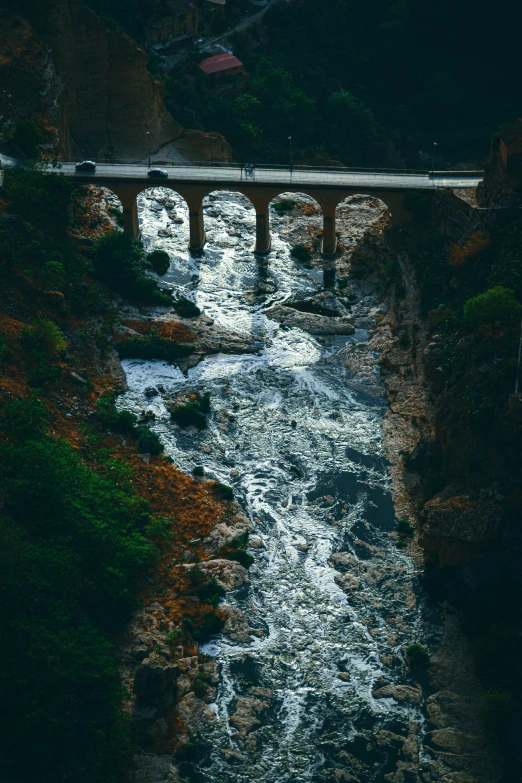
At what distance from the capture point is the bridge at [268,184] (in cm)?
13825

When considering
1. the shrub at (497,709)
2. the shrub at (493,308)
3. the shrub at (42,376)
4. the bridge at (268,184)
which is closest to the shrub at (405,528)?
the shrub at (493,308)

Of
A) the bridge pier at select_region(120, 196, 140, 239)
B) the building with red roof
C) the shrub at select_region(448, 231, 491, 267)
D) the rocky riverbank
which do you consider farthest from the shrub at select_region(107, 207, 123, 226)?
the shrub at select_region(448, 231, 491, 267)

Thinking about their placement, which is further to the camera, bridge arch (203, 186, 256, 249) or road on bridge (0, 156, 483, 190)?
bridge arch (203, 186, 256, 249)

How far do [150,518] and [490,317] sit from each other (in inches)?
1292

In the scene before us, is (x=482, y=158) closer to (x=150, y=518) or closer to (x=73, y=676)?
(x=150, y=518)

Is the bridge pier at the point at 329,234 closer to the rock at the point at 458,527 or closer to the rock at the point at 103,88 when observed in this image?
the rock at the point at 103,88

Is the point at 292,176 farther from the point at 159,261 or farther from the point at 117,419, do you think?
the point at 117,419

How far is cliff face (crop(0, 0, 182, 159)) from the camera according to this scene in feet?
476

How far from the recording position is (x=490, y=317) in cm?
10875

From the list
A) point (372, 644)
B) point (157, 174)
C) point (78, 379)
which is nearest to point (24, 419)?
point (78, 379)

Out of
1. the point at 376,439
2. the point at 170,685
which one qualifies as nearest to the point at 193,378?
the point at 376,439

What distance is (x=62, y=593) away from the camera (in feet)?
314

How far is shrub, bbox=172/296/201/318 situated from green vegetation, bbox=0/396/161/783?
83.2ft

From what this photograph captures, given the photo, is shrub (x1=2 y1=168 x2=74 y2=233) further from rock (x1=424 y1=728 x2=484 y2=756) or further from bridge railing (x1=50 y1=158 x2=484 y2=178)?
rock (x1=424 y1=728 x2=484 y2=756)
